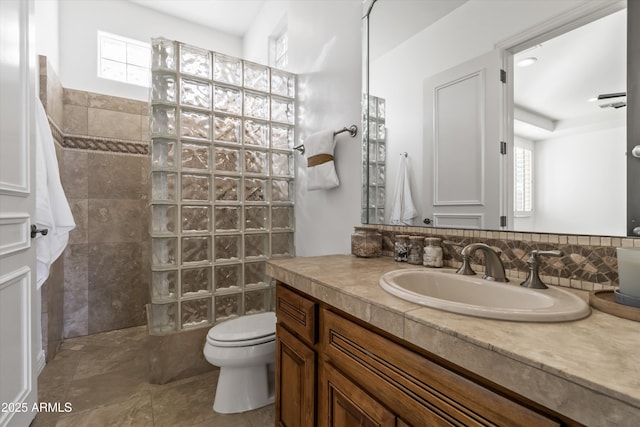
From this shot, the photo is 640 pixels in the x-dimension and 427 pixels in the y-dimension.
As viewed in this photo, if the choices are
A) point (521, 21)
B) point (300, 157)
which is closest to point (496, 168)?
point (521, 21)

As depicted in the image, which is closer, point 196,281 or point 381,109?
point 381,109

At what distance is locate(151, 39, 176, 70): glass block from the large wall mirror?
4.01 feet

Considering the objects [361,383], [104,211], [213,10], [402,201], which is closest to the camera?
[361,383]

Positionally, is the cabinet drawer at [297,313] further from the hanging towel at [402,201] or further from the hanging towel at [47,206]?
the hanging towel at [47,206]

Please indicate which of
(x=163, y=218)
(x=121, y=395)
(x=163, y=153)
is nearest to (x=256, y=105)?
(x=163, y=153)

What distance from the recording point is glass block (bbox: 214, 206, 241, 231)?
1966 mm

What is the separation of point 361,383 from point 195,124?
1740 mm

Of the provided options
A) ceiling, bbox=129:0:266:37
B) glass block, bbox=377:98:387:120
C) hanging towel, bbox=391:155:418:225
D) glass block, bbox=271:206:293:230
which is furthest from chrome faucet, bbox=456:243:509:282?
ceiling, bbox=129:0:266:37

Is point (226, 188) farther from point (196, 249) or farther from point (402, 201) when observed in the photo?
point (402, 201)

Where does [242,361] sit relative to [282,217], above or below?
below

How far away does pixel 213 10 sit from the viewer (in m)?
3.04

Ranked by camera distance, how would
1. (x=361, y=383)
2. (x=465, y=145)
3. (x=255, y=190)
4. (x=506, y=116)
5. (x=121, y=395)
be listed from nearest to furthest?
(x=361, y=383) < (x=506, y=116) < (x=465, y=145) < (x=121, y=395) < (x=255, y=190)

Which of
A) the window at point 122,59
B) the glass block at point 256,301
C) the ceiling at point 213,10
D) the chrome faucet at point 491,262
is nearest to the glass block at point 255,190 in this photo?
the glass block at point 256,301

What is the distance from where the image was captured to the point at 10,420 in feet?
3.60
